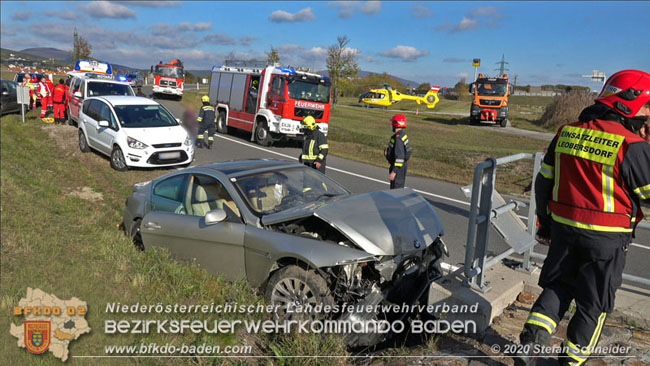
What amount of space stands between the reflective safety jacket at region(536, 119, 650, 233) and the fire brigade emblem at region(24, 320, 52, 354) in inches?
156

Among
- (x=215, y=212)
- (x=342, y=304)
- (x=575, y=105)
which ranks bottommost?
(x=342, y=304)

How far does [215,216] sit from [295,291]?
1.20m

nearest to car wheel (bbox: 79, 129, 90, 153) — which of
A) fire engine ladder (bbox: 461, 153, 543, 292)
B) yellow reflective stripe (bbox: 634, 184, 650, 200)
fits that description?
fire engine ladder (bbox: 461, 153, 543, 292)

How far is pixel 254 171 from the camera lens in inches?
216

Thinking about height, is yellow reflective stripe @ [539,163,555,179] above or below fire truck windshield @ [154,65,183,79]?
below

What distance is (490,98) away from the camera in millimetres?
32469

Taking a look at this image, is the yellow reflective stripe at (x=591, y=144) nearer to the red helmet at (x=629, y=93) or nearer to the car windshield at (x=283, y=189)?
the red helmet at (x=629, y=93)

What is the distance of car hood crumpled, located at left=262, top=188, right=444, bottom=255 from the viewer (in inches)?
163

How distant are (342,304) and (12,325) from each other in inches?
110

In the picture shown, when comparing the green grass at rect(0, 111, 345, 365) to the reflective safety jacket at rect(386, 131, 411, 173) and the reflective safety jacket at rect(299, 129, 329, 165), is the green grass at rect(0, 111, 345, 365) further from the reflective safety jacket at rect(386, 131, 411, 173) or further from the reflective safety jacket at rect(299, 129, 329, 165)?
the reflective safety jacket at rect(386, 131, 411, 173)

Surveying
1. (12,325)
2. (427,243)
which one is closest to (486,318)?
(427,243)

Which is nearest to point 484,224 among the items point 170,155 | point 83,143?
point 170,155

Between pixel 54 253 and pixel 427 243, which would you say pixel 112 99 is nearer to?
pixel 54 253

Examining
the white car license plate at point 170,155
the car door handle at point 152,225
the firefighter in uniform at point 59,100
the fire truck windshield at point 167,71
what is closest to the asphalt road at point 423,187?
the white car license plate at point 170,155
